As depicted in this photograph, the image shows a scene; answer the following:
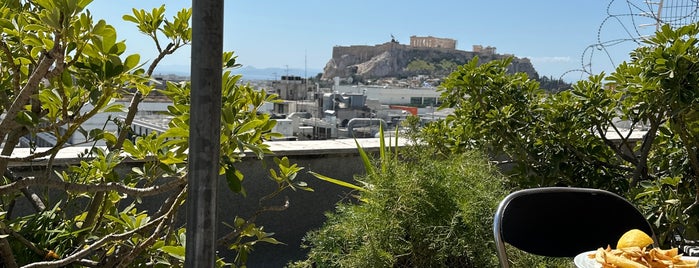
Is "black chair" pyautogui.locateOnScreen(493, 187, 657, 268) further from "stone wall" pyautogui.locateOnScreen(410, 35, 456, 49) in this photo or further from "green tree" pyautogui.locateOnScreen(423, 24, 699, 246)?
"stone wall" pyautogui.locateOnScreen(410, 35, 456, 49)

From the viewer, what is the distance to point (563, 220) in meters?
1.64

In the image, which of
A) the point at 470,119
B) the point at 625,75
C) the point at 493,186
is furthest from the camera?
the point at 470,119

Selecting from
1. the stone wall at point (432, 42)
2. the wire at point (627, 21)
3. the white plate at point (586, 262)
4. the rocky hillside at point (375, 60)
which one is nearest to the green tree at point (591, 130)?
the wire at point (627, 21)

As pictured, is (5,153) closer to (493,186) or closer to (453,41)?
(493,186)

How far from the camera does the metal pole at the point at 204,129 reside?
72 cm

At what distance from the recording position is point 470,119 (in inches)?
108

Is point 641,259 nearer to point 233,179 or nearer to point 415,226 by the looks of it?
point 233,179

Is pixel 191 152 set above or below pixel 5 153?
above

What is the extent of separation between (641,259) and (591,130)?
1.86m

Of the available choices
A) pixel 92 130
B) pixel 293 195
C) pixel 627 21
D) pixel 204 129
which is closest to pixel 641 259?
pixel 204 129

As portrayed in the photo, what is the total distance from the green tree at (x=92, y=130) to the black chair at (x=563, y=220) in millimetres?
635

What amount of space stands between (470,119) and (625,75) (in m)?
0.64

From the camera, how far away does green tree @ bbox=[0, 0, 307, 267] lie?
1.28 meters

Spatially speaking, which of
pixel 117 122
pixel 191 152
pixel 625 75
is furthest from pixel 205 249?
pixel 625 75
